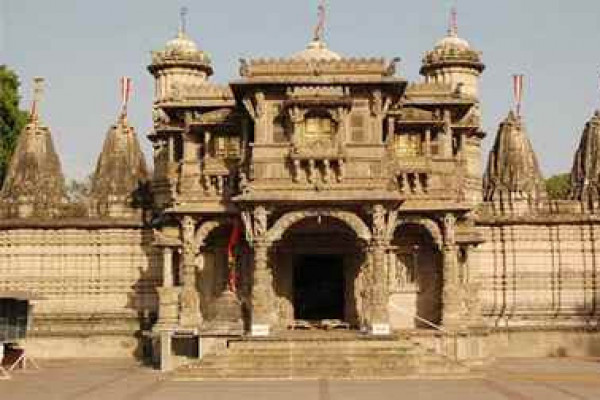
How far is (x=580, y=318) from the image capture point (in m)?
36.1

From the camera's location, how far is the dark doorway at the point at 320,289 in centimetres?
3331

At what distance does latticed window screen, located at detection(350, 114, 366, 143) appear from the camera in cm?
2959

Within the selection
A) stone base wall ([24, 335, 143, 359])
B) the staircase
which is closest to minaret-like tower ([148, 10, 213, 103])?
stone base wall ([24, 335, 143, 359])

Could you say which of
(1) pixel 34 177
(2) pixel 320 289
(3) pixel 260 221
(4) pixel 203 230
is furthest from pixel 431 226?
(1) pixel 34 177

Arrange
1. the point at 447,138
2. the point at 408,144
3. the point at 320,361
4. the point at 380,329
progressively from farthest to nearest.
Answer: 1. the point at 408,144
2. the point at 447,138
3. the point at 380,329
4. the point at 320,361

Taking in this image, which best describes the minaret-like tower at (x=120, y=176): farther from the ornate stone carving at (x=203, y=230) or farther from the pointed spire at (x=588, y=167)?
the pointed spire at (x=588, y=167)

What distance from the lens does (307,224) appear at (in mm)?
31297

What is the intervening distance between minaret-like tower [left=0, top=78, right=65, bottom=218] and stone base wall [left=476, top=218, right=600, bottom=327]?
17843 millimetres

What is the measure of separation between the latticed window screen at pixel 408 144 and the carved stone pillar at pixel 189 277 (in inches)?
305

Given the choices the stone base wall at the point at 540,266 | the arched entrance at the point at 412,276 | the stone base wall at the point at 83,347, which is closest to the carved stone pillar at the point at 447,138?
the arched entrance at the point at 412,276

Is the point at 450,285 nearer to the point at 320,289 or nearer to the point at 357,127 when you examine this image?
the point at 320,289

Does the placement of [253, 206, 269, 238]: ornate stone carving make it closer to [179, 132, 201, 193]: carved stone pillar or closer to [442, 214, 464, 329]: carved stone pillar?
[179, 132, 201, 193]: carved stone pillar

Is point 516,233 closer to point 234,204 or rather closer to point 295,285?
point 295,285

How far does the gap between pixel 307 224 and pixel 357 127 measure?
3.94 metres
